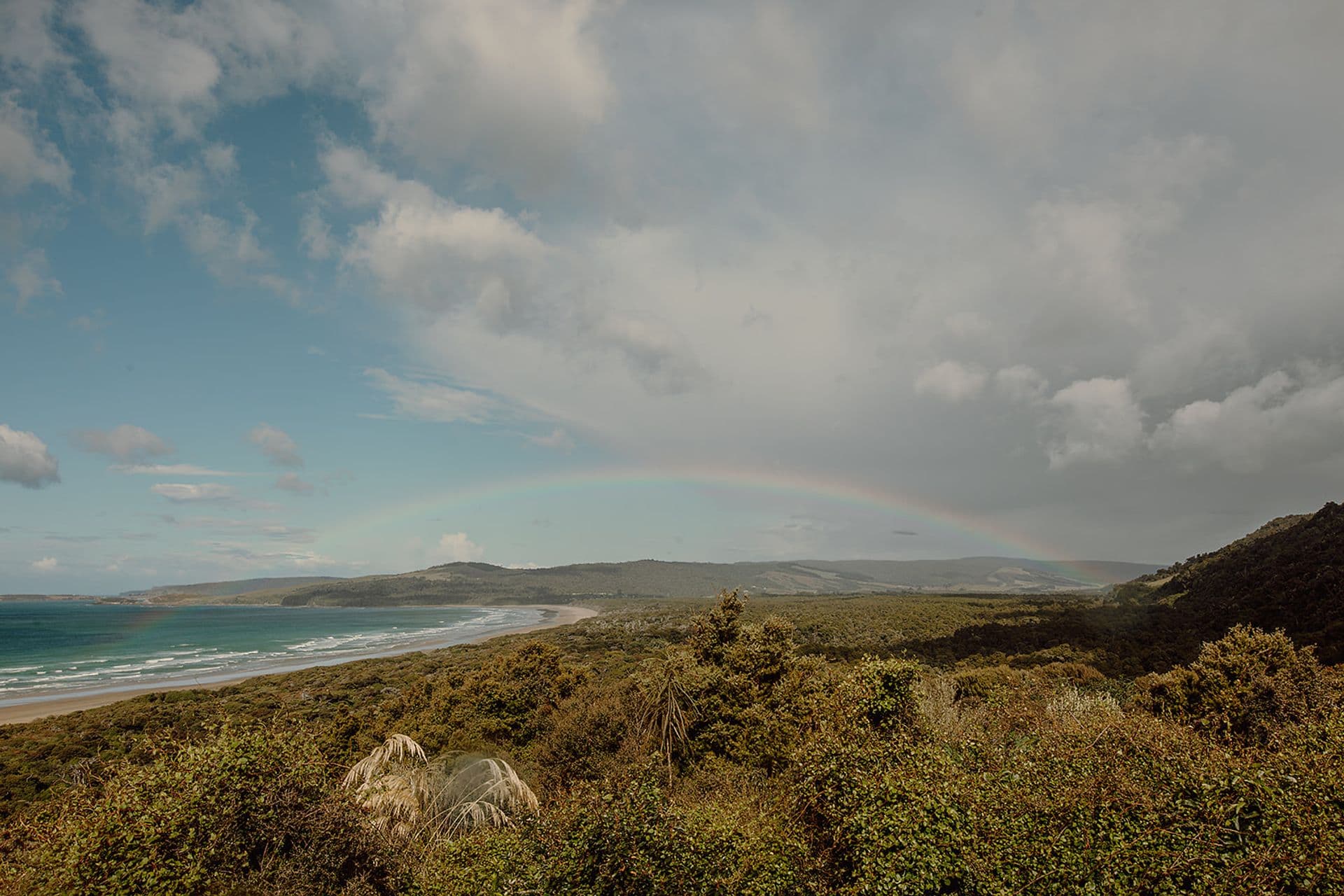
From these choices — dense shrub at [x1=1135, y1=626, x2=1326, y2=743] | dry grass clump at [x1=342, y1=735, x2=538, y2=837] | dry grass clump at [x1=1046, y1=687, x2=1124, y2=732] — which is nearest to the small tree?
dry grass clump at [x1=342, y1=735, x2=538, y2=837]

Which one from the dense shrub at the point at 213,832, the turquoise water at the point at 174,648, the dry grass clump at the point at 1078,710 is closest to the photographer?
the dense shrub at the point at 213,832

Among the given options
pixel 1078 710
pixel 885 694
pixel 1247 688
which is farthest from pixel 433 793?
pixel 1247 688

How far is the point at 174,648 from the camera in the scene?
120500 millimetres

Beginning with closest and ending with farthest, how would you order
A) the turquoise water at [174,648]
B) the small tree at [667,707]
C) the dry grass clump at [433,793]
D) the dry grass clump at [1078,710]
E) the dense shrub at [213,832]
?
the dense shrub at [213,832] → the dry grass clump at [1078,710] → the dry grass clump at [433,793] → the small tree at [667,707] → the turquoise water at [174,648]

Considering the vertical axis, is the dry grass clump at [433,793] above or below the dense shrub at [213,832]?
below

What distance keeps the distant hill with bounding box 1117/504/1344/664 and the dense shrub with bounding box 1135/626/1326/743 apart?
19.9m

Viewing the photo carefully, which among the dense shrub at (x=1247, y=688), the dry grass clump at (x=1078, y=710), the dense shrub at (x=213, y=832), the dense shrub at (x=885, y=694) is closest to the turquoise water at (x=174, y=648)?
the dense shrub at (x=213, y=832)

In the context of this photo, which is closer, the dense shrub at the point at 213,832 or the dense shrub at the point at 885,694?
the dense shrub at the point at 213,832

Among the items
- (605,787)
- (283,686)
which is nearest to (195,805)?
(605,787)

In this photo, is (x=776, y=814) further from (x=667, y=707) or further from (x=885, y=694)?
(x=667, y=707)

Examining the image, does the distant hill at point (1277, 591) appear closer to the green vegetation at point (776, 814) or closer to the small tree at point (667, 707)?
the green vegetation at point (776, 814)

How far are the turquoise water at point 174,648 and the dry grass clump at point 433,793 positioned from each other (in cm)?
7467

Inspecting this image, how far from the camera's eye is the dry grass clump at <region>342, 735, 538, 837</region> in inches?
611

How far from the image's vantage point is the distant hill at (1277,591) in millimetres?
47094
